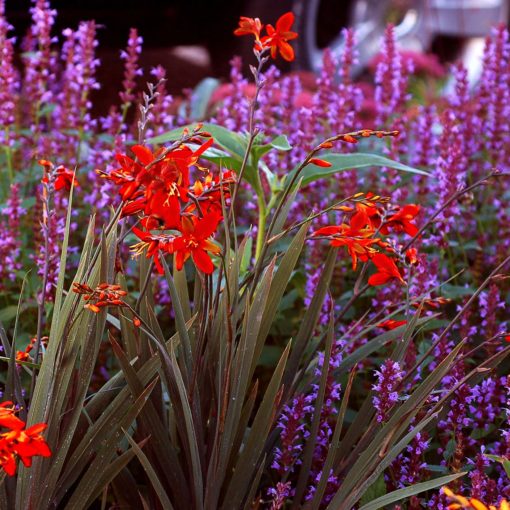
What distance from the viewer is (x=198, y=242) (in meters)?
1.58

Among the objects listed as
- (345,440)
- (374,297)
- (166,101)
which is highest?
(166,101)

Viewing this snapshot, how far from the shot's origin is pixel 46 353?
167 cm

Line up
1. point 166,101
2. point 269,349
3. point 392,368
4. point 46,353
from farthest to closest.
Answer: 1. point 166,101
2. point 269,349
3. point 392,368
4. point 46,353

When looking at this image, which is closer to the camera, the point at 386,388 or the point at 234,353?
the point at 386,388

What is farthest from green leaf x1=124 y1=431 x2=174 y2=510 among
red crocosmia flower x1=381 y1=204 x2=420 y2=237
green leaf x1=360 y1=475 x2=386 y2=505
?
red crocosmia flower x1=381 y1=204 x2=420 y2=237

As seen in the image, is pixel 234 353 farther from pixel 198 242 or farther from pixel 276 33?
pixel 276 33

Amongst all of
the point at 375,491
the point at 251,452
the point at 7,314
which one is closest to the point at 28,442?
the point at 251,452

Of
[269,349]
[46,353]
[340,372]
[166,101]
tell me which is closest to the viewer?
[46,353]

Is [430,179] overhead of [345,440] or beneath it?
overhead

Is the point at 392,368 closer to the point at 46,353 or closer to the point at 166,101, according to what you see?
the point at 46,353

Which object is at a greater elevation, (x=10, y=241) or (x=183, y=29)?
(x=183, y=29)

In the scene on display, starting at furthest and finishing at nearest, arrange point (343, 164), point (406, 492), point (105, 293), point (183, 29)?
point (183, 29) → point (343, 164) → point (406, 492) → point (105, 293)

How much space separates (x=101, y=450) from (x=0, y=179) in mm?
1503

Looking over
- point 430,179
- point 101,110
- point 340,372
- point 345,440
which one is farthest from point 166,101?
point 101,110
